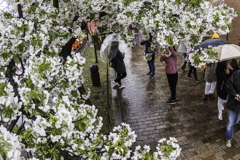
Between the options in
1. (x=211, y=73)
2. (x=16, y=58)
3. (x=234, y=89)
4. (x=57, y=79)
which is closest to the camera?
(x=16, y=58)

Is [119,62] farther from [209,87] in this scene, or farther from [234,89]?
[234,89]

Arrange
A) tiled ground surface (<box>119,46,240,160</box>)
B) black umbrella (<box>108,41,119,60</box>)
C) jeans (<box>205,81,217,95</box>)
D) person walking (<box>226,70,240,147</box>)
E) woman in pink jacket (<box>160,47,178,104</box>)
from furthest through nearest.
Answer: black umbrella (<box>108,41,119,60</box>)
jeans (<box>205,81,217,95</box>)
woman in pink jacket (<box>160,47,178,104</box>)
tiled ground surface (<box>119,46,240,160</box>)
person walking (<box>226,70,240,147</box>)

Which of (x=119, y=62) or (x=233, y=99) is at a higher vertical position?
(x=119, y=62)

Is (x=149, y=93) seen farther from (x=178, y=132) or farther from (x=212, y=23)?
(x=212, y=23)

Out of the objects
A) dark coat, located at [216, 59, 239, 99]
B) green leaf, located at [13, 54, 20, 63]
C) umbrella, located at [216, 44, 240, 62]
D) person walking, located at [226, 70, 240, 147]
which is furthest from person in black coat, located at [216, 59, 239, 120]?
green leaf, located at [13, 54, 20, 63]

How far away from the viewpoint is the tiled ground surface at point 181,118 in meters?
4.28

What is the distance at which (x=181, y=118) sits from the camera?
5414 millimetres

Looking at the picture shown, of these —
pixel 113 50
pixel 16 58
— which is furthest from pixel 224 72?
pixel 16 58

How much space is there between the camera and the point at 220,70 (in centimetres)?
459

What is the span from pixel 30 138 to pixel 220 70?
470cm

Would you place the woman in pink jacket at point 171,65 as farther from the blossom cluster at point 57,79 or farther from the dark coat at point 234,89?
the dark coat at point 234,89

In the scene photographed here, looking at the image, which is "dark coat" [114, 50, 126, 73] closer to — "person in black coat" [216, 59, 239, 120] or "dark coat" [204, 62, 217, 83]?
"dark coat" [204, 62, 217, 83]

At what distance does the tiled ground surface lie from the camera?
168 inches

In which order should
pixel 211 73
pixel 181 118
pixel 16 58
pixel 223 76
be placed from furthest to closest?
pixel 211 73, pixel 181 118, pixel 223 76, pixel 16 58
